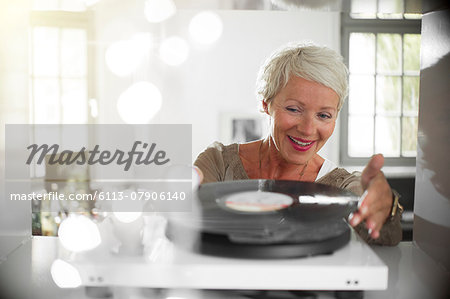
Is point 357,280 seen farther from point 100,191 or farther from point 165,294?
point 100,191

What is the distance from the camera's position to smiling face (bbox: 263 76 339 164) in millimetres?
729

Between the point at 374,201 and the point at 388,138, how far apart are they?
0.21 m

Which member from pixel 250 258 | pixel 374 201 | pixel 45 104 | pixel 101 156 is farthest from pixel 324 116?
pixel 45 104

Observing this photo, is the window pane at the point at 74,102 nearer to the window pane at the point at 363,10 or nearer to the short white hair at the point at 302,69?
the short white hair at the point at 302,69

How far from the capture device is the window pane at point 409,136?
0.82 metres

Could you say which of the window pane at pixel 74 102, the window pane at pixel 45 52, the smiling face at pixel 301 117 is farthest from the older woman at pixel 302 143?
the window pane at pixel 45 52

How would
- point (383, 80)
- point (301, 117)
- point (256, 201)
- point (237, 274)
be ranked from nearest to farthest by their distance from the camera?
1. point (237, 274)
2. point (256, 201)
3. point (301, 117)
4. point (383, 80)

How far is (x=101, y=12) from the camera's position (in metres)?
0.82

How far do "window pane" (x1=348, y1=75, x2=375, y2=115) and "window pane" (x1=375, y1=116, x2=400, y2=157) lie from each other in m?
0.04

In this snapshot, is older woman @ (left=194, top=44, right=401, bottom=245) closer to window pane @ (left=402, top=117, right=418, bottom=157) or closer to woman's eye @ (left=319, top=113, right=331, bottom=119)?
woman's eye @ (left=319, top=113, right=331, bottom=119)

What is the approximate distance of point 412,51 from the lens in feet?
2.70

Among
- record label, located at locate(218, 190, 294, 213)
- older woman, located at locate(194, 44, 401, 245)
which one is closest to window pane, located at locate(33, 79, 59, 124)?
older woman, located at locate(194, 44, 401, 245)

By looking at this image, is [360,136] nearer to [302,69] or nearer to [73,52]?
[302,69]

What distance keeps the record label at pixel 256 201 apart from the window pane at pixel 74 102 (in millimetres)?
360
